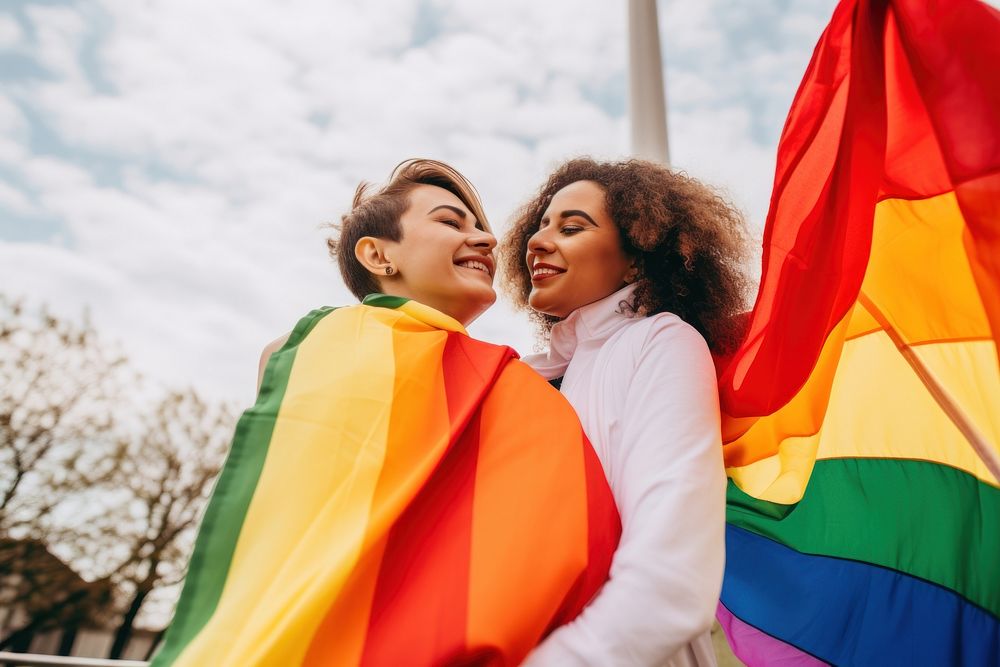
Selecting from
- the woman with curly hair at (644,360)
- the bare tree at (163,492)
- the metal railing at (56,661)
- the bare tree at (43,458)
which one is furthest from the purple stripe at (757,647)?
the bare tree at (43,458)

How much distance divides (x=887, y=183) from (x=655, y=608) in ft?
3.79

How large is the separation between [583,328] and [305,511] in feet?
3.82

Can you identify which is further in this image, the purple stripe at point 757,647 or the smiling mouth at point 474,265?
the smiling mouth at point 474,265

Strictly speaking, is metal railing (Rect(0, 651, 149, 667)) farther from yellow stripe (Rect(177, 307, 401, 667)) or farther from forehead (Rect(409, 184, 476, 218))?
yellow stripe (Rect(177, 307, 401, 667))

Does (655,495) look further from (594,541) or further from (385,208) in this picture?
(385,208)

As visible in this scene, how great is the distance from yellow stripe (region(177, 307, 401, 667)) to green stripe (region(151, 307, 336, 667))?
0.02 metres

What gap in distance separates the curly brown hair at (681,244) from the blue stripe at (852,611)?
72 cm

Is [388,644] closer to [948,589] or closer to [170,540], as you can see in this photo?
[948,589]

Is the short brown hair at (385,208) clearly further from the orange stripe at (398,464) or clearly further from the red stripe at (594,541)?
the red stripe at (594,541)

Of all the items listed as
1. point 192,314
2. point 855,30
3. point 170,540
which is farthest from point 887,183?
point 192,314

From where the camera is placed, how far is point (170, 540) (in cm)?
1254

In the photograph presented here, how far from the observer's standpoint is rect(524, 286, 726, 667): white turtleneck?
139 cm

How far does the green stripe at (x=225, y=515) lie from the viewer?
1458 millimetres

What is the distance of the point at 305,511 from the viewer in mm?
1537
